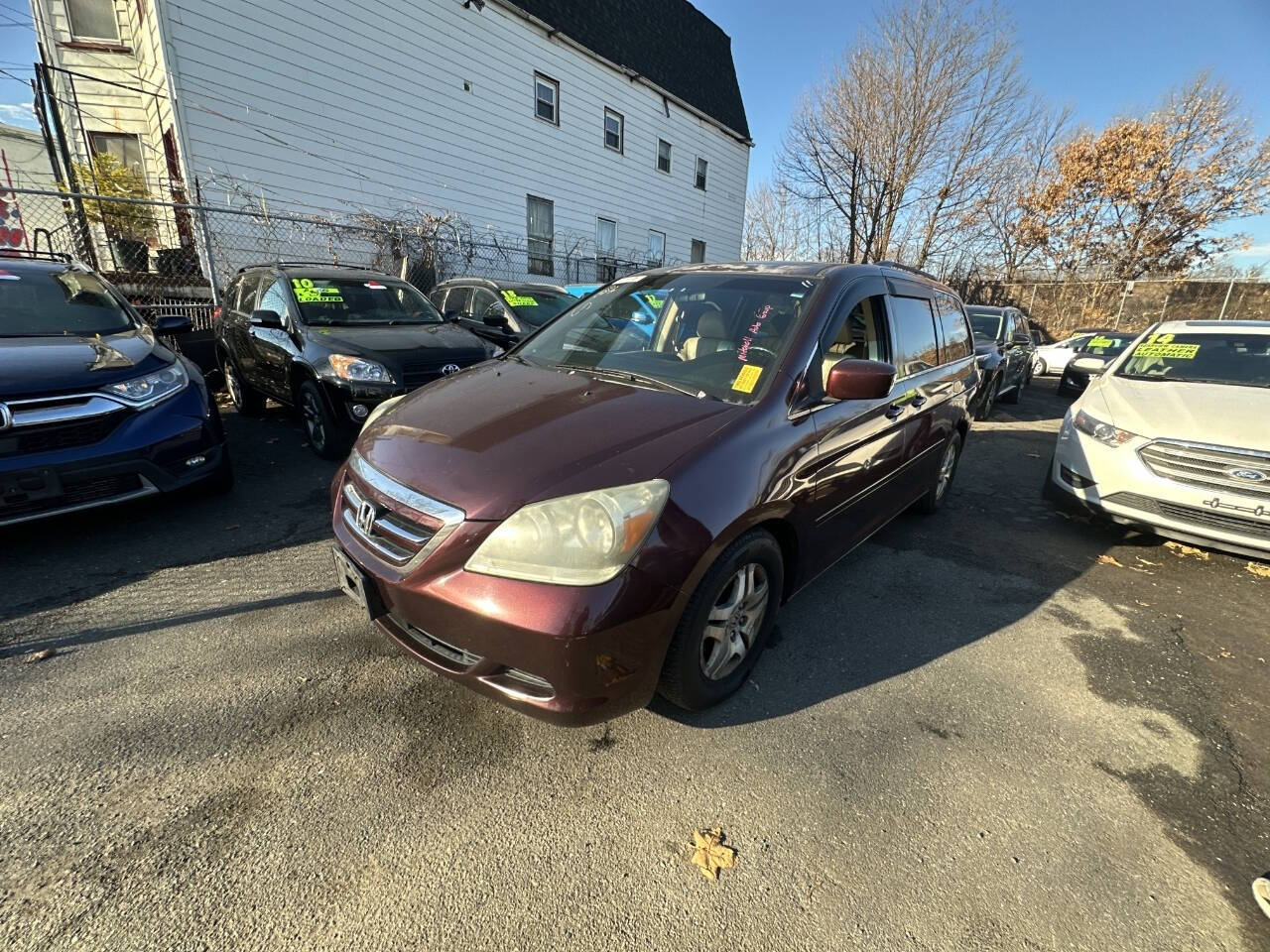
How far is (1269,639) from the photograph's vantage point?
125 inches

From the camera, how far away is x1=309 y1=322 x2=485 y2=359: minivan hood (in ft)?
16.1

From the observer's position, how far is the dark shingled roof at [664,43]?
1395cm

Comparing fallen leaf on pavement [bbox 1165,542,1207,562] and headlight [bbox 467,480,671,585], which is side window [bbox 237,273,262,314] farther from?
fallen leaf on pavement [bbox 1165,542,1207,562]

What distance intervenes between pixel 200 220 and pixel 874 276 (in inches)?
361

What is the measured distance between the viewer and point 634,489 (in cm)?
186

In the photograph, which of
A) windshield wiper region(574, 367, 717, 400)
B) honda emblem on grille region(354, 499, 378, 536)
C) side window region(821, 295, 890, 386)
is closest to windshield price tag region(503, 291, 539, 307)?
windshield wiper region(574, 367, 717, 400)

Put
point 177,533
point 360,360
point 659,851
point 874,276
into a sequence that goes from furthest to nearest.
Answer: point 360,360 → point 177,533 → point 874,276 → point 659,851

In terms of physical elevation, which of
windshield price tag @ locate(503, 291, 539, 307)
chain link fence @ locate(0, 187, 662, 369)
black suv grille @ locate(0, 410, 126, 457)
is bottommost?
black suv grille @ locate(0, 410, 126, 457)

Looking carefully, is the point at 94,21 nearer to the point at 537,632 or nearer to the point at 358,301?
the point at 358,301

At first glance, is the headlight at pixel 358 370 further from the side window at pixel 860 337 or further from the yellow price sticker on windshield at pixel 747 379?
the side window at pixel 860 337

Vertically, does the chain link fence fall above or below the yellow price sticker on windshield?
above

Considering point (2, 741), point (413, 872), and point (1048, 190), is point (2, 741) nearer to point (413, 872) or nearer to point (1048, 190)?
point (413, 872)

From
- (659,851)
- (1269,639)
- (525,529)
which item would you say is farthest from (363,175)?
(1269,639)

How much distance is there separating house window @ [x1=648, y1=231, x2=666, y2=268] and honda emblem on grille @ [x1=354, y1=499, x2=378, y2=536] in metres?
17.2
